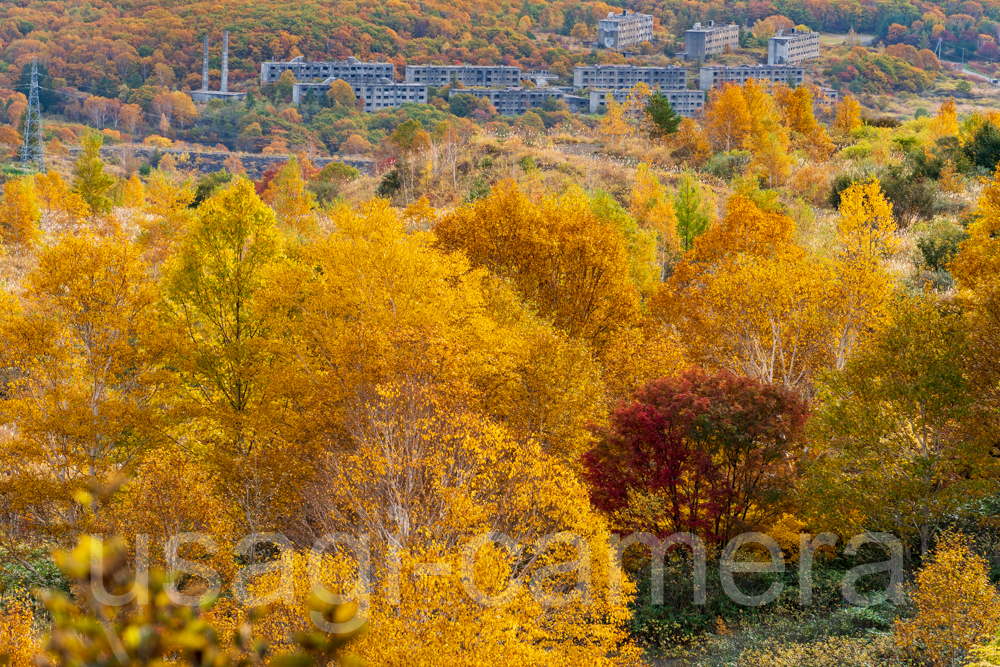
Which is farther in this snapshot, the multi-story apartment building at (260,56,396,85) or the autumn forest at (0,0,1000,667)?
the multi-story apartment building at (260,56,396,85)

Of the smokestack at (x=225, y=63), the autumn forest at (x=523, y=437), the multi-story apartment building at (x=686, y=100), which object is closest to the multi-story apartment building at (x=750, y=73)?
the multi-story apartment building at (x=686, y=100)

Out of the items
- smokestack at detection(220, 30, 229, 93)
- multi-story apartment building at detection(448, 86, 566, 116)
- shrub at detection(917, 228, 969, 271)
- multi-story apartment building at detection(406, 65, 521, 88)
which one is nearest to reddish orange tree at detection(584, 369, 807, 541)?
shrub at detection(917, 228, 969, 271)

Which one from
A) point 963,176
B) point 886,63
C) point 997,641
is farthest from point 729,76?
point 997,641

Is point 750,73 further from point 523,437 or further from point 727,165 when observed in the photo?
point 523,437

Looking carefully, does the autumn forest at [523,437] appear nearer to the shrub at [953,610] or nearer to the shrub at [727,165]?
the shrub at [953,610]

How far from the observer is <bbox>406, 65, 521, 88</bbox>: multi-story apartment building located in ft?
598

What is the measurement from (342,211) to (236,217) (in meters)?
3.09

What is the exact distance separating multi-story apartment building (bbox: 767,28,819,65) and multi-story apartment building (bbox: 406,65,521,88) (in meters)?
50.1

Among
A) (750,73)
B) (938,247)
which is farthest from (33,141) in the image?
(750,73)

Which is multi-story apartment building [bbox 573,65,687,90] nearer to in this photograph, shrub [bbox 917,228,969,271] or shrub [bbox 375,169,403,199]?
shrub [bbox 375,169,403,199]

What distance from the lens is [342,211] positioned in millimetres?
29234

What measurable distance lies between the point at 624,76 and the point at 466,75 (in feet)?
98.0

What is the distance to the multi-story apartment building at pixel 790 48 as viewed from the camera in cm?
18862

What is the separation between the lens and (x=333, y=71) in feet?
591
